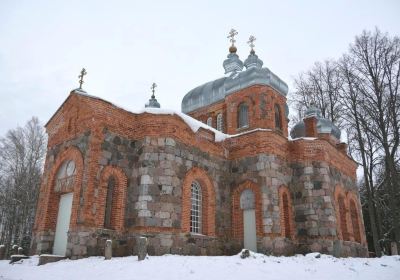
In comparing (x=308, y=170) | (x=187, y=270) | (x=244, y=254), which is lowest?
(x=187, y=270)

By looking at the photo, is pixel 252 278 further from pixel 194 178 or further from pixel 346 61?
pixel 346 61

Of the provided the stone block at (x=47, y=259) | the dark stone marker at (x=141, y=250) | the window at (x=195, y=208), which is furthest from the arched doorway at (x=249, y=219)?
the stone block at (x=47, y=259)

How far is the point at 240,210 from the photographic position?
49.1 feet

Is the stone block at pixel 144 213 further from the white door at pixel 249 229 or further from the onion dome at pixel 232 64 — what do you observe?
the onion dome at pixel 232 64

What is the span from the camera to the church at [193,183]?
11742 millimetres

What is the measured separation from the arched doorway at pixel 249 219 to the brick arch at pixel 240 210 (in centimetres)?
15

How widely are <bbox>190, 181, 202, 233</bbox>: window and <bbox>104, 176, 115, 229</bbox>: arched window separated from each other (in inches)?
129

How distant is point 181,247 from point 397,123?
1342 centimetres

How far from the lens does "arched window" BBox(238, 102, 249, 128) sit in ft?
58.6

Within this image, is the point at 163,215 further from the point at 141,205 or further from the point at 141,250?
the point at 141,250

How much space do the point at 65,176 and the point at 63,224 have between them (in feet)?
5.59

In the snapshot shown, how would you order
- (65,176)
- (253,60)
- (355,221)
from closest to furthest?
(65,176)
(253,60)
(355,221)

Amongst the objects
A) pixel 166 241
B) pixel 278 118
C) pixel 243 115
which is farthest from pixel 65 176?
pixel 278 118

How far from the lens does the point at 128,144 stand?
12930mm
